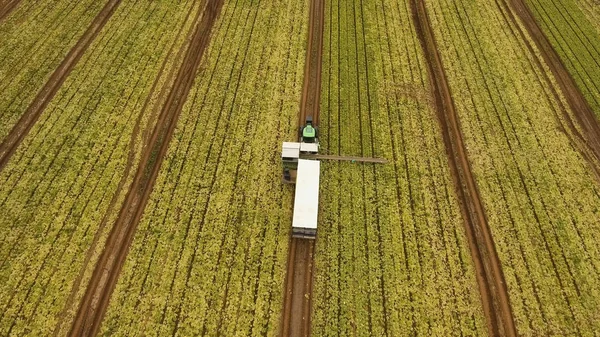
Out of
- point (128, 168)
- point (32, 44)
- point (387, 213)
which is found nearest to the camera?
point (387, 213)

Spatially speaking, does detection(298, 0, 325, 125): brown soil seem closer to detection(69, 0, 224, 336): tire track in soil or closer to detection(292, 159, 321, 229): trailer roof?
detection(292, 159, 321, 229): trailer roof

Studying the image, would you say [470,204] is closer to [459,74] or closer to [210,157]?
[459,74]

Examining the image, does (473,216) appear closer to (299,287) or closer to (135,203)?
(299,287)

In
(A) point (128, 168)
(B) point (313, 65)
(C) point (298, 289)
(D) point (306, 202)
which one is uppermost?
(B) point (313, 65)

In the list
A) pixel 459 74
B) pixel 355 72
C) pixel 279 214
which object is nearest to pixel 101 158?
pixel 279 214

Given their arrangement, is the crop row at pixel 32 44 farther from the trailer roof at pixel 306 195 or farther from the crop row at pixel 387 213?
the crop row at pixel 387 213

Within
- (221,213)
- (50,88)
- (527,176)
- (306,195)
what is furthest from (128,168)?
(527,176)
